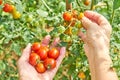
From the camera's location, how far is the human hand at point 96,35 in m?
2.26

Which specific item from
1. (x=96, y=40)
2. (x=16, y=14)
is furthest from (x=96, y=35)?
(x=16, y=14)

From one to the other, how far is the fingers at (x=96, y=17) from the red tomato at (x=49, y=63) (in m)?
0.31

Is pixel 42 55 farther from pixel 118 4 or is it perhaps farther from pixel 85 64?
pixel 118 4

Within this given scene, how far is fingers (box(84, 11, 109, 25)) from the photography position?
228cm

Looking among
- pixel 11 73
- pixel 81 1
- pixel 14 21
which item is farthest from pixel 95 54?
pixel 11 73

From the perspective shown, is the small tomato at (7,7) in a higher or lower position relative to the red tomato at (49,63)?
higher

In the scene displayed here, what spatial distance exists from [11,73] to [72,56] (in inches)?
21.3

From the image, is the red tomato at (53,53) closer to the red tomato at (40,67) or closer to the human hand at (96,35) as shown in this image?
the red tomato at (40,67)

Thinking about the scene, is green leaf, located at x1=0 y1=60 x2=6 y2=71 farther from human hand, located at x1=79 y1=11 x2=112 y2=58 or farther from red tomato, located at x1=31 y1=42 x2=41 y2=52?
human hand, located at x1=79 y1=11 x2=112 y2=58

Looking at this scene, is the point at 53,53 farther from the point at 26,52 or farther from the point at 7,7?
the point at 7,7

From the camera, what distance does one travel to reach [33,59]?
233 cm

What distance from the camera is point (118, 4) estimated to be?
2.10 metres

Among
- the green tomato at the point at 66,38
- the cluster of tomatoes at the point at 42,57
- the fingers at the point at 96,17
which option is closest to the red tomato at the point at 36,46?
the cluster of tomatoes at the point at 42,57

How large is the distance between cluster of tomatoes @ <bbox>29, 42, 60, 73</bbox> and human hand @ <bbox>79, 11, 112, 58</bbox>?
0.65 feet
